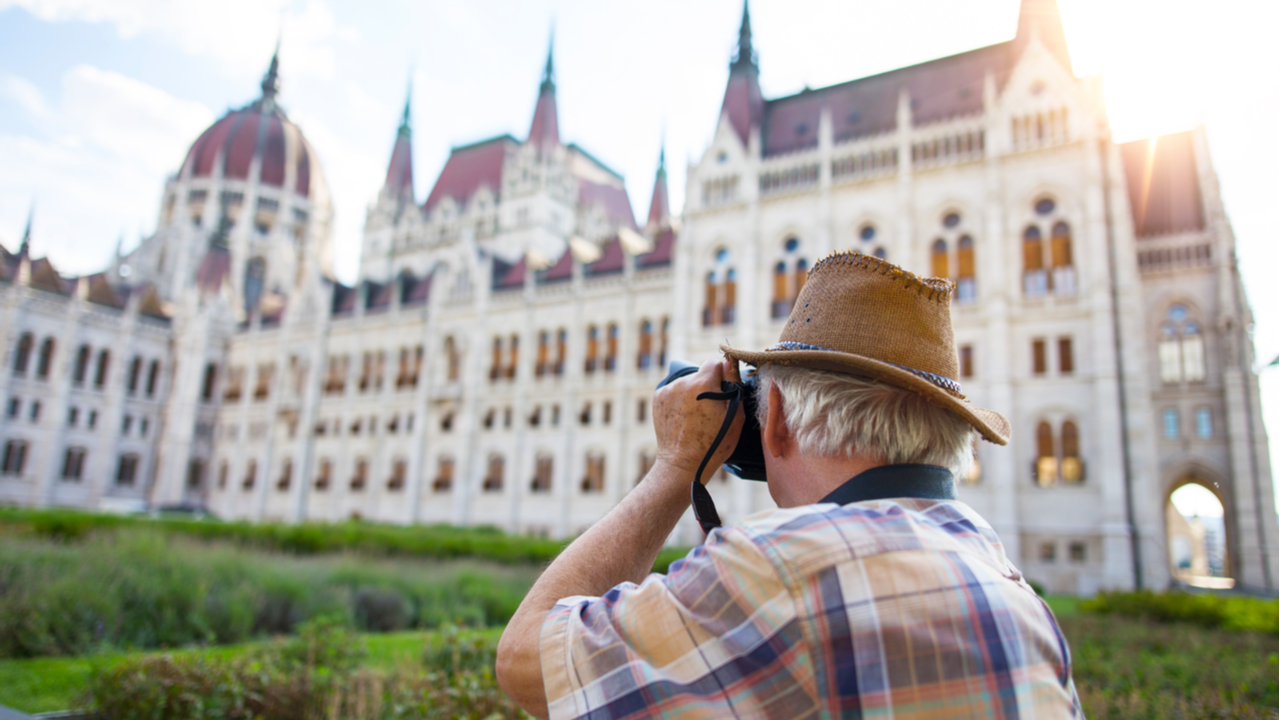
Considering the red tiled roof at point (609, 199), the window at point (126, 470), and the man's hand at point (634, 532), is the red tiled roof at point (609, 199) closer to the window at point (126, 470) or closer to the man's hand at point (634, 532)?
the window at point (126, 470)

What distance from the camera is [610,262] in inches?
1394

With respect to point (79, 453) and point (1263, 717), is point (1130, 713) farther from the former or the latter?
point (79, 453)

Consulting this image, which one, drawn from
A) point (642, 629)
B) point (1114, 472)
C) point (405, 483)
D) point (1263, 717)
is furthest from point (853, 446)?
point (405, 483)

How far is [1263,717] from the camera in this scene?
417 cm

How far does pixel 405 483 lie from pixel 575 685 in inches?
1484

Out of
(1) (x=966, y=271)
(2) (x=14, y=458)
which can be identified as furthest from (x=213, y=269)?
(1) (x=966, y=271)

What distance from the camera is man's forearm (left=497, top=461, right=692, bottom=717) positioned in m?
1.55

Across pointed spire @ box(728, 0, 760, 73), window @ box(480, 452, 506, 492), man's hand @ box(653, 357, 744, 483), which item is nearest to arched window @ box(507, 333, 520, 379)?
window @ box(480, 452, 506, 492)

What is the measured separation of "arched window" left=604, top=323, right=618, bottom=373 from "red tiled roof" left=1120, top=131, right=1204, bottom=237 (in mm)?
19719

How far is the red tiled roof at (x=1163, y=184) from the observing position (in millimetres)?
26766

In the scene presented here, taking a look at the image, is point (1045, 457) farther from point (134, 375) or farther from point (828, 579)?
point (134, 375)

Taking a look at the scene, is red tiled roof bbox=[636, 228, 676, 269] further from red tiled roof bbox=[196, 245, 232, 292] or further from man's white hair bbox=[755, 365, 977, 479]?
red tiled roof bbox=[196, 245, 232, 292]

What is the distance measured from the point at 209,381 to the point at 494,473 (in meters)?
23.0

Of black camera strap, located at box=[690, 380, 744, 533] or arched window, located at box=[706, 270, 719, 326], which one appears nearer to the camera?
black camera strap, located at box=[690, 380, 744, 533]
